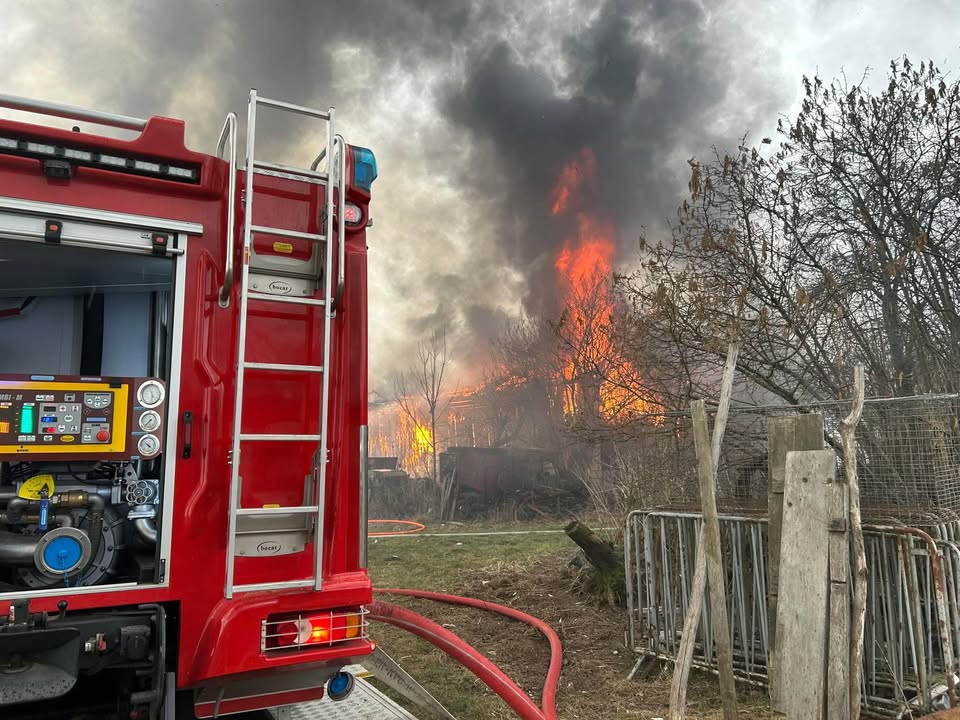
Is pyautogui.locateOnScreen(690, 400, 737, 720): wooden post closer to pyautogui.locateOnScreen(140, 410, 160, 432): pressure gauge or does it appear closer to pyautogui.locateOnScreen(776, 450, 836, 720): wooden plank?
pyautogui.locateOnScreen(776, 450, 836, 720): wooden plank

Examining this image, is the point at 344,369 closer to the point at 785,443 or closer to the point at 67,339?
the point at 67,339

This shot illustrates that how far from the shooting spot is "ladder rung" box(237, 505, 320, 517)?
2643 millimetres

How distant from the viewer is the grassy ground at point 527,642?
451cm

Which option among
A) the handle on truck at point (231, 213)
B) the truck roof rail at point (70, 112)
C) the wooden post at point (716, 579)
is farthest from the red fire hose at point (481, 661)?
the truck roof rail at point (70, 112)

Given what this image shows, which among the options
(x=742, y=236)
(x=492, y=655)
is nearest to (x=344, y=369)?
(x=492, y=655)

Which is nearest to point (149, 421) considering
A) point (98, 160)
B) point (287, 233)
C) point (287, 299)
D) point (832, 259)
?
point (287, 299)

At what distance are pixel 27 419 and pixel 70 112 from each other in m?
1.33

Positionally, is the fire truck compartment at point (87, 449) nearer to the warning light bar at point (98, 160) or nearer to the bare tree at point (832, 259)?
the warning light bar at point (98, 160)

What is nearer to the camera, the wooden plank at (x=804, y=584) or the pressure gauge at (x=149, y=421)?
the pressure gauge at (x=149, y=421)

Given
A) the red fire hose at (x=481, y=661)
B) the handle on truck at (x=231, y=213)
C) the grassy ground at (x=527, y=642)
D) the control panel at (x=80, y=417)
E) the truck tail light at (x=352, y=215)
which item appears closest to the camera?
the control panel at (x=80, y=417)

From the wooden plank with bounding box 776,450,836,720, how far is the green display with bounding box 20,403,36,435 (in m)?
3.96

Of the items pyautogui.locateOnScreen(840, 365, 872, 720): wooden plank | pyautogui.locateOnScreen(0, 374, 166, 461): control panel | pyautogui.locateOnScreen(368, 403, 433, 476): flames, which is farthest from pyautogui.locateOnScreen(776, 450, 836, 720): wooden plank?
pyautogui.locateOnScreen(368, 403, 433, 476): flames

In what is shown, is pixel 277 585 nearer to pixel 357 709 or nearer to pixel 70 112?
pixel 357 709

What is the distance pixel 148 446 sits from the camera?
264cm
